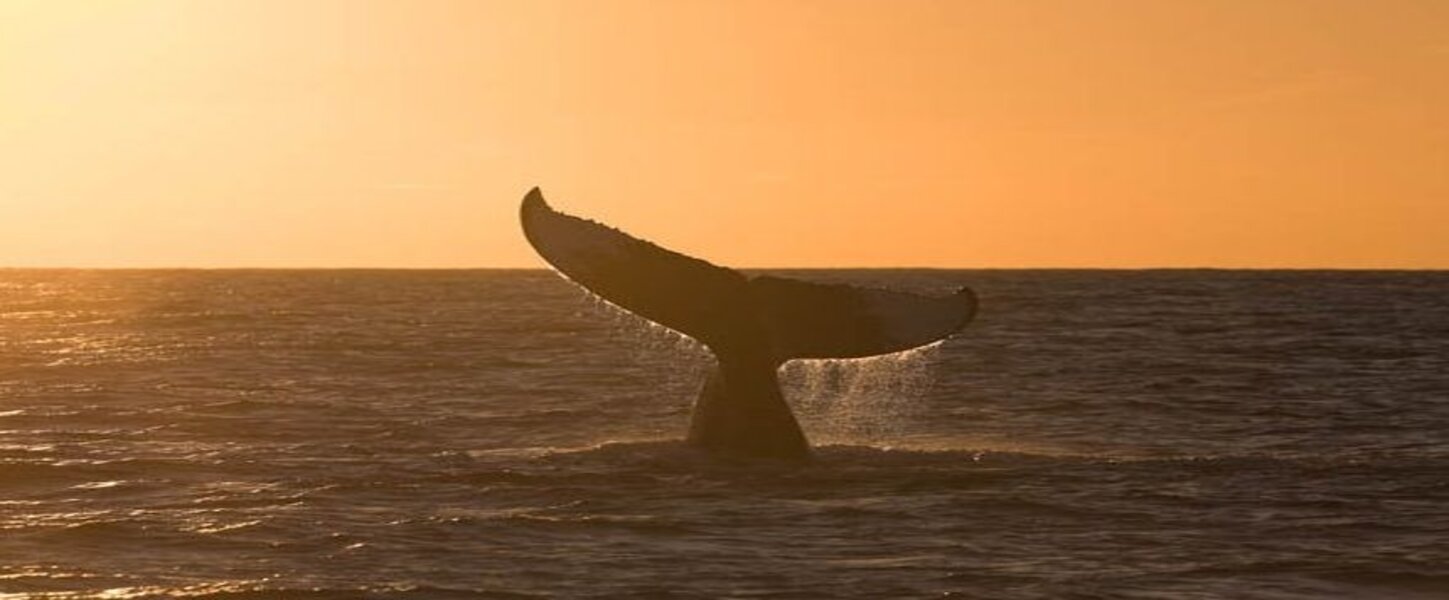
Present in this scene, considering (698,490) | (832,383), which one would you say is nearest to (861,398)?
(832,383)

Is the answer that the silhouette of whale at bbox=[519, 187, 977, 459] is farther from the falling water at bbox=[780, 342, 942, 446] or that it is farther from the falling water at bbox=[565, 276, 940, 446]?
the falling water at bbox=[780, 342, 942, 446]

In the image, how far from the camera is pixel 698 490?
1789 cm

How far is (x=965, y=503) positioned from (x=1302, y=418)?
13005 millimetres

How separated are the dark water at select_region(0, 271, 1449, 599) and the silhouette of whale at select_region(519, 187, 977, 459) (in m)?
0.54

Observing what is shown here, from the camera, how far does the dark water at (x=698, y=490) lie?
14766 millimetres

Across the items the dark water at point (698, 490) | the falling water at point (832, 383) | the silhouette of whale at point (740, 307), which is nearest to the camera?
the dark water at point (698, 490)

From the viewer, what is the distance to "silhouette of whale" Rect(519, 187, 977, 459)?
56.6 feet

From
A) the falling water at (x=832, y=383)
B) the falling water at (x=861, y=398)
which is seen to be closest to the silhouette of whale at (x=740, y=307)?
the falling water at (x=832, y=383)

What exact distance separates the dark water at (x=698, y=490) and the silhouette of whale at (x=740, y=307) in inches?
21.2

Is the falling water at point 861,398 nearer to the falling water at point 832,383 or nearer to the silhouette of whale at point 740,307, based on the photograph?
the falling water at point 832,383

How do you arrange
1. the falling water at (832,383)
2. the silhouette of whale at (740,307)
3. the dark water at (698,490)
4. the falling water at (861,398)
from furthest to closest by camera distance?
the falling water at (861,398), the falling water at (832,383), the silhouette of whale at (740,307), the dark water at (698,490)

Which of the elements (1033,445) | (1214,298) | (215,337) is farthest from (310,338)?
(1214,298)

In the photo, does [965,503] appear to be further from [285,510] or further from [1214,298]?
[1214,298]

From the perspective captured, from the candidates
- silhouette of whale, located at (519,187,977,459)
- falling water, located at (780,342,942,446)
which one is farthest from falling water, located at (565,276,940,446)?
silhouette of whale, located at (519,187,977,459)
